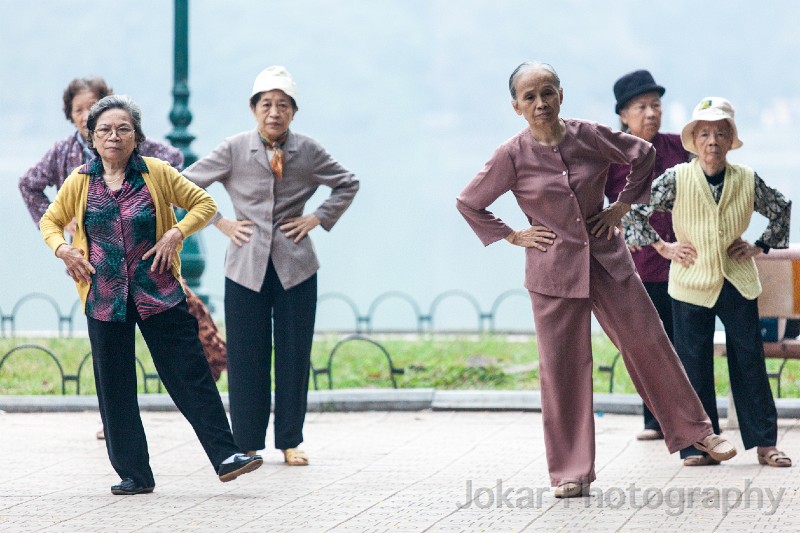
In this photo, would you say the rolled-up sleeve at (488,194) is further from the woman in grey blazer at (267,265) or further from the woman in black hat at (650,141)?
the woman in black hat at (650,141)

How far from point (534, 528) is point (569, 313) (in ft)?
4.17

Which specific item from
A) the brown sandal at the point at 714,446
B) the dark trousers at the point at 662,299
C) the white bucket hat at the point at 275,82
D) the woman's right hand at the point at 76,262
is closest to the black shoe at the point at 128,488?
the woman's right hand at the point at 76,262

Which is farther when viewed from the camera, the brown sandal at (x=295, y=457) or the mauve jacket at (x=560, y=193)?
the brown sandal at (x=295, y=457)

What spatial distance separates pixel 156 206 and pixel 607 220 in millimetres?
2136

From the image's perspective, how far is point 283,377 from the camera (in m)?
8.26

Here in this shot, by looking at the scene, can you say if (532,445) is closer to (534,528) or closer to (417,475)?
(417,475)

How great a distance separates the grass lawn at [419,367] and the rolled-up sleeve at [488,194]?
457cm

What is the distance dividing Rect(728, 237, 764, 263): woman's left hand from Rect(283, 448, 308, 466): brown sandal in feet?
8.35

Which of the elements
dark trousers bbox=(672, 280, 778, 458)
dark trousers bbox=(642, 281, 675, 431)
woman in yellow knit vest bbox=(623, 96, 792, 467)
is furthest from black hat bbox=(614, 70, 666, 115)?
dark trousers bbox=(672, 280, 778, 458)

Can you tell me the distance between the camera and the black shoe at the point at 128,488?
7.10 metres

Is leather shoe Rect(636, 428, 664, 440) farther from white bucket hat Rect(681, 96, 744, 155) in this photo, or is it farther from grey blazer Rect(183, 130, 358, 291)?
grey blazer Rect(183, 130, 358, 291)

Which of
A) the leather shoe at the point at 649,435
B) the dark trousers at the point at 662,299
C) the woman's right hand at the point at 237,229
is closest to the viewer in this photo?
the woman's right hand at the point at 237,229

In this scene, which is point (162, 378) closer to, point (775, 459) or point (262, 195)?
point (262, 195)

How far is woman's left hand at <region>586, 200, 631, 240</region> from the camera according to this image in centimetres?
702
